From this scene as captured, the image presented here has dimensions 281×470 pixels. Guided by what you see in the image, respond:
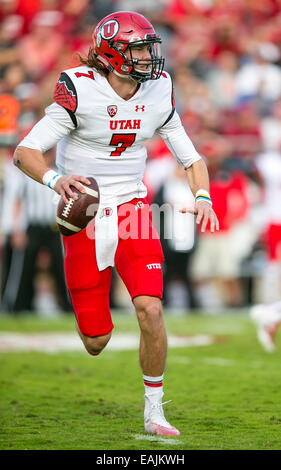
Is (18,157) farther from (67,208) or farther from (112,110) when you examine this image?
(112,110)

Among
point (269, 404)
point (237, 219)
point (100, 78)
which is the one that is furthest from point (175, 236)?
point (100, 78)

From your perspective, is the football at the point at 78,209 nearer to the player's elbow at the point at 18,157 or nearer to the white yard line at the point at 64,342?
the player's elbow at the point at 18,157

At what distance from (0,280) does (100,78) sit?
209 inches

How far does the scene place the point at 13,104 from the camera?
29.9ft

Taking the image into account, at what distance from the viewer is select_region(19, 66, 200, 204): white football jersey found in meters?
3.98

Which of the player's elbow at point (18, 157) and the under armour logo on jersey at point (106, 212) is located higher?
the player's elbow at point (18, 157)

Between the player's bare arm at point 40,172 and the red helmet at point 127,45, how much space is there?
0.59 m

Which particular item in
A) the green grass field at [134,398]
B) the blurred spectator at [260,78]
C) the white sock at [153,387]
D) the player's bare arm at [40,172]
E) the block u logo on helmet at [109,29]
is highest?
the blurred spectator at [260,78]

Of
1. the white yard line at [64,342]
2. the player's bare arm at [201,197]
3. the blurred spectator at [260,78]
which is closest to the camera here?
the player's bare arm at [201,197]

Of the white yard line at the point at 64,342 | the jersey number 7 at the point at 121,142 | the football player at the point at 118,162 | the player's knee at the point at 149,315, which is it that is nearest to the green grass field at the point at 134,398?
the white yard line at the point at 64,342

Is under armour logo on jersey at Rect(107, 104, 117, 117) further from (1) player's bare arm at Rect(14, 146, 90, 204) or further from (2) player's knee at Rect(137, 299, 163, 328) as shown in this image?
(2) player's knee at Rect(137, 299, 163, 328)

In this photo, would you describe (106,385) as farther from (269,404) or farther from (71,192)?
(71,192)

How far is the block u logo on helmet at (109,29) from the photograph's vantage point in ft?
13.2

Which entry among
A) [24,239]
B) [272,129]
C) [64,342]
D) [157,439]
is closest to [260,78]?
[272,129]
